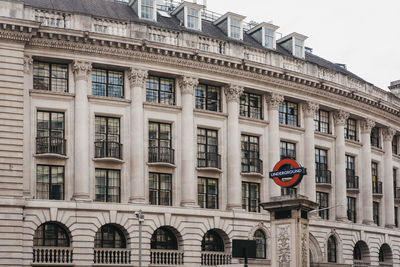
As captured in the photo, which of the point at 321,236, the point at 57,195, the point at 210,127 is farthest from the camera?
the point at 321,236

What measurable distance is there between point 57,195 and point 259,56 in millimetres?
20532

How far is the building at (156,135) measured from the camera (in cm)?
5119

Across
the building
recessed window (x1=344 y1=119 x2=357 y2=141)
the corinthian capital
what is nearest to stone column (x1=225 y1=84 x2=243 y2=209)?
the building

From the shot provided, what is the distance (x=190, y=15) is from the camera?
2500 inches

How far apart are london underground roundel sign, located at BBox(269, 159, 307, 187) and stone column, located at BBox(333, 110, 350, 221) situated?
27.5m

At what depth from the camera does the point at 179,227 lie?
2186 inches

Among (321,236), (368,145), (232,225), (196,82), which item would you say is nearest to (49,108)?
(196,82)

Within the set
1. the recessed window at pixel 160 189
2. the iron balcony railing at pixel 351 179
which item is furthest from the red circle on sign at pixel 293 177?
the iron balcony railing at pixel 351 179

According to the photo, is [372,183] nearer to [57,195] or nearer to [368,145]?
[368,145]

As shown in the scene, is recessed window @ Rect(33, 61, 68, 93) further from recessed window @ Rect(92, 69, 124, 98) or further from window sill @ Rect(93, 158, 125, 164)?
window sill @ Rect(93, 158, 125, 164)

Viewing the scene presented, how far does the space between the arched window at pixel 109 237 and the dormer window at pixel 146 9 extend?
695 inches

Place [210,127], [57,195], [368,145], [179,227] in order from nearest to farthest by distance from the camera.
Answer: [57,195] → [179,227] → [210,127] → [368,145]

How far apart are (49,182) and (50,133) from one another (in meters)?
3.40

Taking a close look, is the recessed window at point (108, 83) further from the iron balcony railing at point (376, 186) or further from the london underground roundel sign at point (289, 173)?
the iron balcony railing at point (376, 186)
